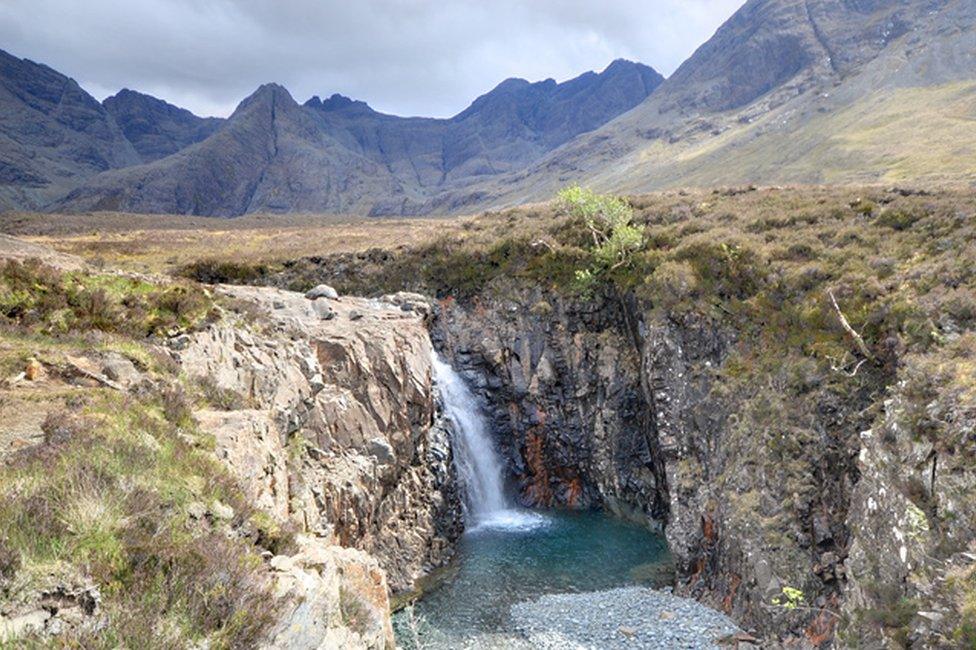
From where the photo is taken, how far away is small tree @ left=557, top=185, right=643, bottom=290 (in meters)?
35.5

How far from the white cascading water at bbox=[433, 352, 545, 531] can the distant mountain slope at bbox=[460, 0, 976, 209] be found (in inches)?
2636

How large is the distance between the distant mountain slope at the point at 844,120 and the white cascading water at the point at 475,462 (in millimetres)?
66963

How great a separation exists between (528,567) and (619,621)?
6129 mm

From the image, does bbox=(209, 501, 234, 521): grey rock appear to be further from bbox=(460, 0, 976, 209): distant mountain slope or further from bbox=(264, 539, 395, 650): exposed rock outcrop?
bbox=(460, 0, 976, 209): distant mountain slope

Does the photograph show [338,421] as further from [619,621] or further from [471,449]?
[619,621]

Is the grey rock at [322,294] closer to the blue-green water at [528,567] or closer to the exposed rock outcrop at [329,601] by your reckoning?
the blue-green water at [528,567]

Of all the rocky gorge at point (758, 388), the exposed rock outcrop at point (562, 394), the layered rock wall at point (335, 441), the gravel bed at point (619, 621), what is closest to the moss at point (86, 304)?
the layered rock wall at point (335, 441)

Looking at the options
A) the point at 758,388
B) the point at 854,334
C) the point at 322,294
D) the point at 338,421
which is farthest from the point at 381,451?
the point at 854,334

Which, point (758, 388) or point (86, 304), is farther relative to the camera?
point (758, 388)

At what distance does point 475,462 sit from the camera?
33.6 m

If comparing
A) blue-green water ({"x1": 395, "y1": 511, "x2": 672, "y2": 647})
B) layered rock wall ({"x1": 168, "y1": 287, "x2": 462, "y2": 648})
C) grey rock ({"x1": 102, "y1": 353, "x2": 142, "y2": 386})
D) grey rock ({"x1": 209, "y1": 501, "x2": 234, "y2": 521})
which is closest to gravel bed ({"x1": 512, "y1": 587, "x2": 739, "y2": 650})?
blue-green water ({"x1": 395, "y1": 511, "x2": 672, "y2": 647})

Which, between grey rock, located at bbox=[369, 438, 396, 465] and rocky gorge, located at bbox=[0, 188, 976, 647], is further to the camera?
grey rock, located at bbox=[369, 438, 396, 465]

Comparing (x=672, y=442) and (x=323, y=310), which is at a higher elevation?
(x=323, y=310)

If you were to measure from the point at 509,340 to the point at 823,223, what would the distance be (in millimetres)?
19727
